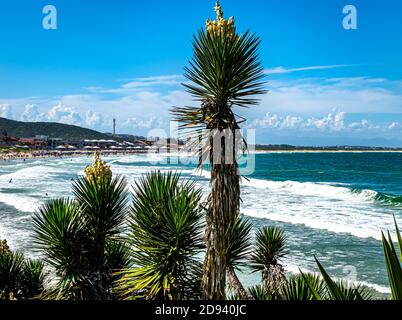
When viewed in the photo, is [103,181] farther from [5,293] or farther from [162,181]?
[5,293]

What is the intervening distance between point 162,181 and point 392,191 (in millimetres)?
49557

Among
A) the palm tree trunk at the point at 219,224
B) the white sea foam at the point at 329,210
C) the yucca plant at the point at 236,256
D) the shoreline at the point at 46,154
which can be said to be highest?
the palm tree trunk at the point at 219,224

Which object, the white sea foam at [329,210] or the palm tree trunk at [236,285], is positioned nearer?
the palm tree trunk at [236,285]

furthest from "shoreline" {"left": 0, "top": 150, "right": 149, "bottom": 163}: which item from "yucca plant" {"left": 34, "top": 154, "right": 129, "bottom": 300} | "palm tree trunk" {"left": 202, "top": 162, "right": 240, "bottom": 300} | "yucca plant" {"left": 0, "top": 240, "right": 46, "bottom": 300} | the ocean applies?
"palm tree trunk" {"left": 202, "top": 162, "right": 240, "bottom": 300}

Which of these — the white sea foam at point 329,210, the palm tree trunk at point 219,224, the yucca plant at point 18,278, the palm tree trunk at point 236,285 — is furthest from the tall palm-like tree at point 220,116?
the white sea foam at point 329,210

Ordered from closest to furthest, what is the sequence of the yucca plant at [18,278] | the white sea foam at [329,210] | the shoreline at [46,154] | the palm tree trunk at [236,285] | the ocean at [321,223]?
the palm tree trunk at [236,285], the yucca plant at [18,278], the ocean at [321,223], the white sea foam at [329,210], the shoreline at [46,154]

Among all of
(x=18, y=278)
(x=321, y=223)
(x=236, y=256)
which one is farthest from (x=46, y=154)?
(x=236, y=256)

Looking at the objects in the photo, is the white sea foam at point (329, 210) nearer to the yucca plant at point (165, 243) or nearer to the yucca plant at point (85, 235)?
the yucca plant at point (85, 235)

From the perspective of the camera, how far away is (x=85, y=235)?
600 centimetres

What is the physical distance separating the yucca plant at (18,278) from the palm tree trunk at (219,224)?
3516 mm

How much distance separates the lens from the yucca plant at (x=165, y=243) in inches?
202

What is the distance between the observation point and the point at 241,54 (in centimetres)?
461

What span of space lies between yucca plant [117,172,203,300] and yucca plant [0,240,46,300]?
91.5 inches

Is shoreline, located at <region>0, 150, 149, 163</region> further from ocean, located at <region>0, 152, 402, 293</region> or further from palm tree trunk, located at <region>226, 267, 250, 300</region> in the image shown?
palm tree trunk, located at <region>226, 267, 250, 300</region>
